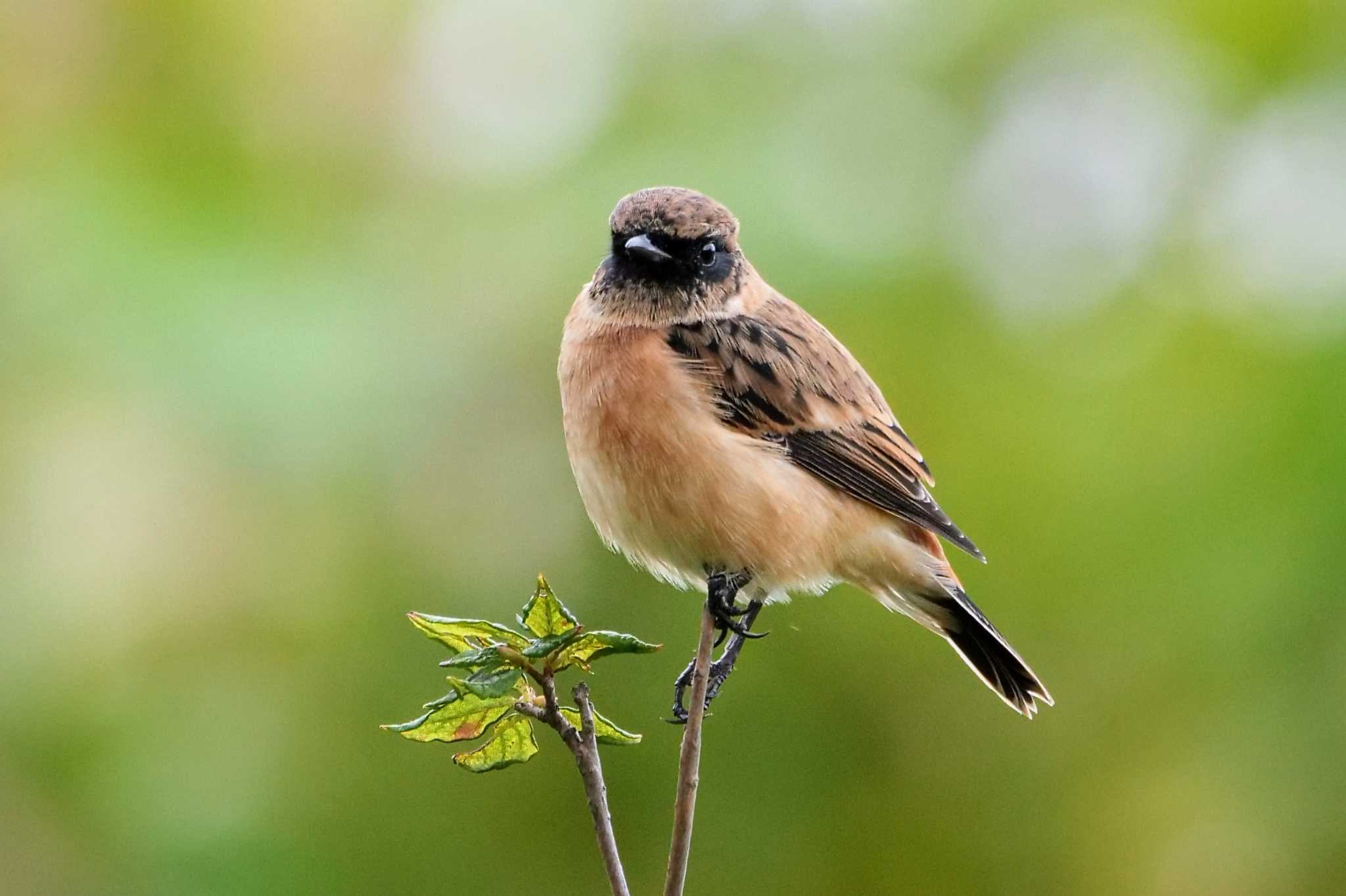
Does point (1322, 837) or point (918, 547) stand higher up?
point (918, 547)

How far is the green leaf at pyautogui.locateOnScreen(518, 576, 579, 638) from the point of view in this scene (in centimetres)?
154

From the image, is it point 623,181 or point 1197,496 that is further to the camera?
point 623,181

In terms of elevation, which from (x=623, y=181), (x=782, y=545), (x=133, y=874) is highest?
(x=623, y=181)

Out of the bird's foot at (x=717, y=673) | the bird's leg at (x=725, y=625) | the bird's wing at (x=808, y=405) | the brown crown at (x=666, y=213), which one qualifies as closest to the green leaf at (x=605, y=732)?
the bird's leg at (x=725, y=625)

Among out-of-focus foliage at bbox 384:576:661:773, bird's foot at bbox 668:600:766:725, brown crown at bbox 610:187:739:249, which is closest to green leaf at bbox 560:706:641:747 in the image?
out-of-focus foliage at bbox 384:576:661:773

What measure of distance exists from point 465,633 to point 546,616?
0.10 metres

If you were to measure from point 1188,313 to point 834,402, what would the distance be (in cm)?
173

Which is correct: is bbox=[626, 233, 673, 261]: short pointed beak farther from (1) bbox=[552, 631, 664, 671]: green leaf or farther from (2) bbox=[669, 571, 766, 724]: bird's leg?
(1) bbox=[552, 631, 664, 671]: green leaf

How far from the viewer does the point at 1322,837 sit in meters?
3.97

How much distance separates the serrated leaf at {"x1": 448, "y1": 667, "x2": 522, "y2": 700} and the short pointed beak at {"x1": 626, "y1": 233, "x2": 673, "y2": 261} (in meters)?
1.83

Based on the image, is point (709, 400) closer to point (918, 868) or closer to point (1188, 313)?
point (918, 868)

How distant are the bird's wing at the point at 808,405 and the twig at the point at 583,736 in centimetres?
177

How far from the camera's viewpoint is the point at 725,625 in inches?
108

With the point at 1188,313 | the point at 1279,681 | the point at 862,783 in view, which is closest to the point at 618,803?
the point at 862,783
